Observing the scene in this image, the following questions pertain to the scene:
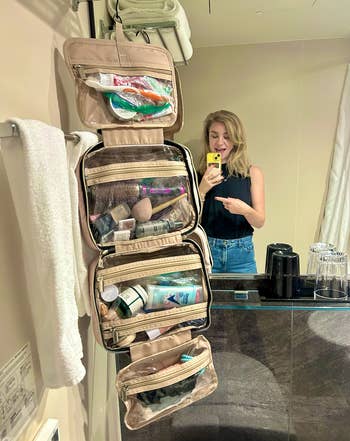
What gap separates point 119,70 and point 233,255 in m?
0.68

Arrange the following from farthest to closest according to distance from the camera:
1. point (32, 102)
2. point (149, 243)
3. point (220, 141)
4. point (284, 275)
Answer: point (220, 141) → point (284, 275) → point (149, 243) → point (32, 102)

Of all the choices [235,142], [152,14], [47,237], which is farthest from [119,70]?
[235,142]

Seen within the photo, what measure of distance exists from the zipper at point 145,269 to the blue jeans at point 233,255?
0.33m

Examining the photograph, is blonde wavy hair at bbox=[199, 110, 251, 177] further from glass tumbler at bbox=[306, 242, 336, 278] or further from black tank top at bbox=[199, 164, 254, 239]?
glass tumbler at bbox=[306, 242, 336, 278]

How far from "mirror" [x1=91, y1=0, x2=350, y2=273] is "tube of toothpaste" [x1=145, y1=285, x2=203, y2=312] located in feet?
1.30

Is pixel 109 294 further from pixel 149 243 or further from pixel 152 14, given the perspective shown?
pixel 152 14

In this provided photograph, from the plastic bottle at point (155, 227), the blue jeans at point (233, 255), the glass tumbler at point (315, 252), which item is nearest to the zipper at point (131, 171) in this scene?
the plastic bottle at point (155, 227)

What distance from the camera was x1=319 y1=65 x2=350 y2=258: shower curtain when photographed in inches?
47.1

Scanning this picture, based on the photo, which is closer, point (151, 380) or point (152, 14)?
point (151, 380)

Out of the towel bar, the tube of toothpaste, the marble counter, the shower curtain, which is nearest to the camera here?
the towel bar

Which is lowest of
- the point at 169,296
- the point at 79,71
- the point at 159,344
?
the point at 159,344

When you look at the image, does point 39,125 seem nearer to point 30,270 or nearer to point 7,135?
point 7,135

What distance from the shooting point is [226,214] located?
121cm

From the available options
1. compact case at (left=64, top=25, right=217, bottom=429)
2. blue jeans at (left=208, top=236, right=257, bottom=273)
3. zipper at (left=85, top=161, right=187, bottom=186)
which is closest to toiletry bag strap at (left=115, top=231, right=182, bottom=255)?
compact case at (left=64, top=25, right=217, bottom=429)
